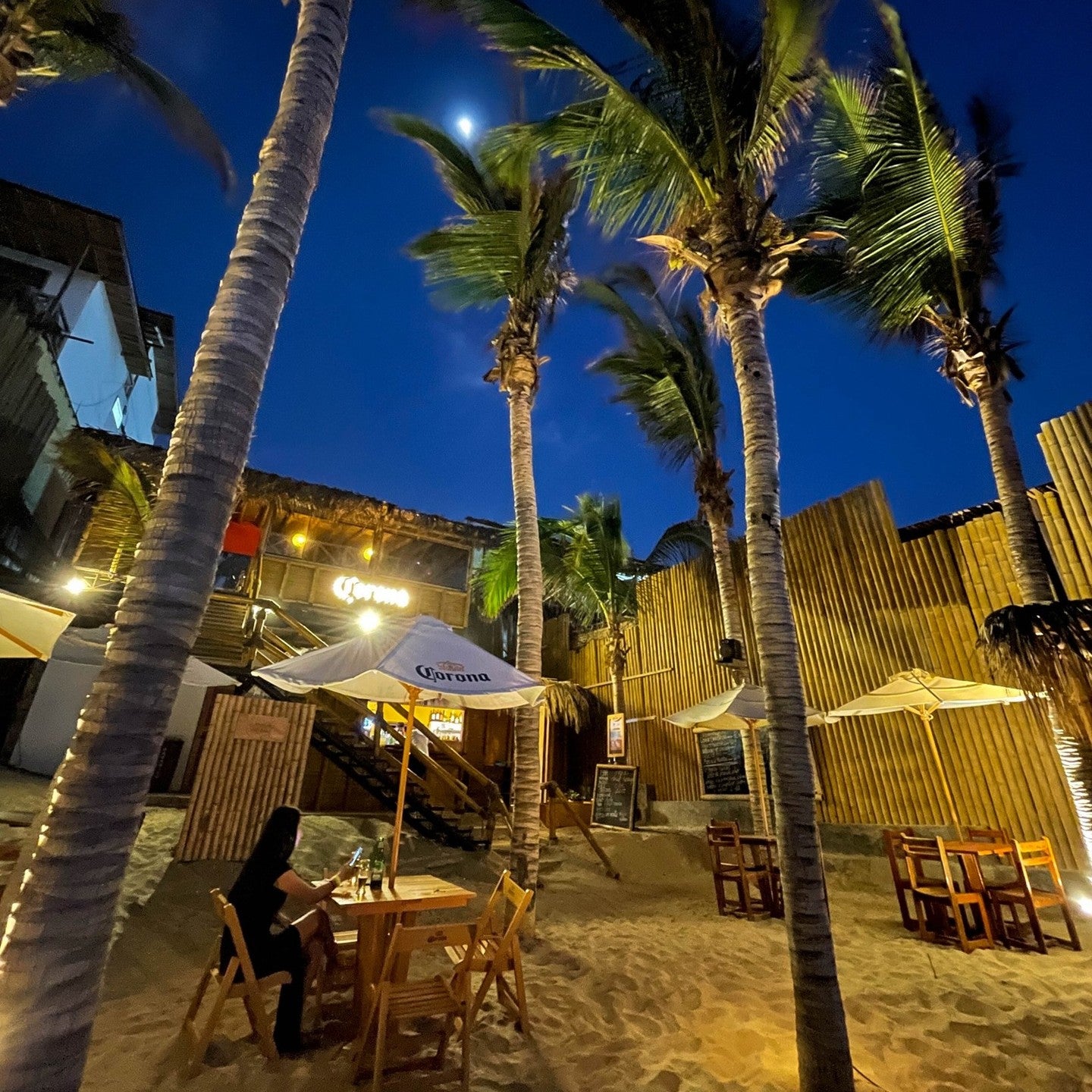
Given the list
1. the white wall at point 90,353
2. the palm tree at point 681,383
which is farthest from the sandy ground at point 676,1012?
the white wall at point 90,353

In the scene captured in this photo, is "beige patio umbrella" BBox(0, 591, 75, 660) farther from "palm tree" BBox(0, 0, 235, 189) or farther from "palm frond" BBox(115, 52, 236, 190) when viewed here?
"palm frond" BBox(115, 52, 236, 190)

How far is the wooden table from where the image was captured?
3.43 metres

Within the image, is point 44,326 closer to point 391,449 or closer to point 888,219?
point 888,219

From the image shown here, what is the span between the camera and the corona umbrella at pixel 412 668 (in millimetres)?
3803

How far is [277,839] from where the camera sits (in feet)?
11.6

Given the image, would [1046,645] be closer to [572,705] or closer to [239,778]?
[239,778]

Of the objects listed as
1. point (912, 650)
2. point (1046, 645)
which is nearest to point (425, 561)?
point (912, 650)

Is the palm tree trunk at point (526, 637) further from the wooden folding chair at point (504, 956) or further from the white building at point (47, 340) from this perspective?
the white building at point (47, 340)

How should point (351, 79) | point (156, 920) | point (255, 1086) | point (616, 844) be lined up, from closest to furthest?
point (255, 1086), point (156, 920), point (616, 844), point (351, 79)

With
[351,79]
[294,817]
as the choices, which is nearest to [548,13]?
[294,817]

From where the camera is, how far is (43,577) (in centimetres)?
1272

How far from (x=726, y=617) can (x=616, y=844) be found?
441 centimetres

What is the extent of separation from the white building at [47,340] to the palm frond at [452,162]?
8.86 meters

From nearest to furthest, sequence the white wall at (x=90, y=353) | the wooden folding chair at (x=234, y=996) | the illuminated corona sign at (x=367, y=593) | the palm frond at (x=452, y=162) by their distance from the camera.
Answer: the wooden folding chair at (x=234, y=996) < the palm frond at (x=452, y=162) < the white wall at (x=90, y=353) < the illuminated corona sign at (x=367, y=593)
